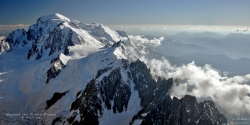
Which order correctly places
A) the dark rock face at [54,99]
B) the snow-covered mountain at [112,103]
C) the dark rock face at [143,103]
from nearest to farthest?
the dark rock face at [143,103]
the snow-covered mountain at [112,103]
the dark rock face at [54,99]

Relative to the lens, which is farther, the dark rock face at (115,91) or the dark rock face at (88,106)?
the dark rock face at (115,91)

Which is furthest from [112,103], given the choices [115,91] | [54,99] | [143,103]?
[54,99]

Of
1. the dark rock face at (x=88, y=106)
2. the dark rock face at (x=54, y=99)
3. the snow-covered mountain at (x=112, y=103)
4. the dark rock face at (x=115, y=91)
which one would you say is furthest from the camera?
the dark rock face at (x=54, y=99)

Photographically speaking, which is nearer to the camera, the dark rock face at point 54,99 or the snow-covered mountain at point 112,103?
the snow-covered mountain at point 112,103

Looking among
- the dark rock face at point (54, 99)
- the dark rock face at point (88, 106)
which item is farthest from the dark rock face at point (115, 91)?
the dark rock face at point (54, 99)

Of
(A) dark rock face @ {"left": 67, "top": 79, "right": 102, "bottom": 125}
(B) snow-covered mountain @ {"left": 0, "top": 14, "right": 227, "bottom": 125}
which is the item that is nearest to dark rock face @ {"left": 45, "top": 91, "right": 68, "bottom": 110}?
(B) snow-covered mountain @ {"left": 0, "top": 14, "right": 227, "bottom": 125}

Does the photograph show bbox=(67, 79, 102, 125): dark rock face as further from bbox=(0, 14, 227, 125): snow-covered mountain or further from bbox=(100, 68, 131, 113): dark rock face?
bbox=(100, 68, 131, 113): dark rock face

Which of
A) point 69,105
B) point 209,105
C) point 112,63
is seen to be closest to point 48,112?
point 69,105

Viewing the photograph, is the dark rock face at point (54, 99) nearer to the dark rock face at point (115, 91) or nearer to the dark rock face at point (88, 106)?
the dark rock face at point (88, 106)

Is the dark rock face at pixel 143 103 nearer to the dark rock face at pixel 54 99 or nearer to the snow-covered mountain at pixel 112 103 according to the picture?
the snow-covered mountain at pixel 112 103

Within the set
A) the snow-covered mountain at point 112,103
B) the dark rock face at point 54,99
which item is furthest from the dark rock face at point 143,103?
the dark rock face at point 54,99

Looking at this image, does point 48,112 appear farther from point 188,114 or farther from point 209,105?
point 209,105
